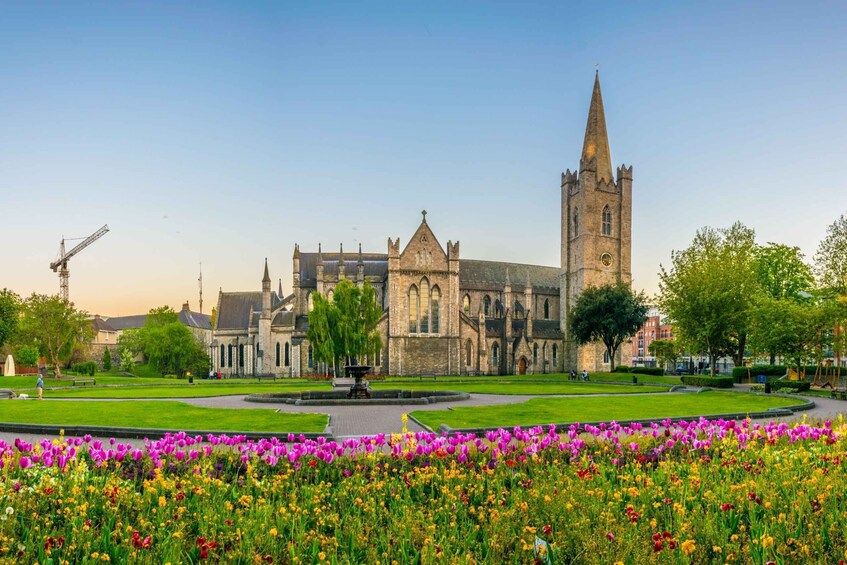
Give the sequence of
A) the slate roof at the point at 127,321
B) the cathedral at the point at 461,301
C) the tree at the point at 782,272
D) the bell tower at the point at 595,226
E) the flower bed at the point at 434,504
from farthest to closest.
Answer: the slate roof at the point at 127,321 < the bell tower at the point at 595,226 < the cathedral at the point at 461,301 < the tree at the point at 782,272 < the flower bed at the point at 434,504

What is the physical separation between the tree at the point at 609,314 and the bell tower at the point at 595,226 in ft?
22.2

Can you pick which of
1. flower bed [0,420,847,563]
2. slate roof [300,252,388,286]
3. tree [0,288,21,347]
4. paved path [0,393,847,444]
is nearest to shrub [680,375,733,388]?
paved path [0,393,847,444]

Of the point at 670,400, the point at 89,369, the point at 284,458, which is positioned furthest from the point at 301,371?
the point at 284,458

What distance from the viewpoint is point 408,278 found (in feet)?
222

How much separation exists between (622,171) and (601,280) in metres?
14.6

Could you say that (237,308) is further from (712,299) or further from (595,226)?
(712,299)

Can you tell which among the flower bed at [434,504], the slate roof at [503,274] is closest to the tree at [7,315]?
the slate roof at [503,274]

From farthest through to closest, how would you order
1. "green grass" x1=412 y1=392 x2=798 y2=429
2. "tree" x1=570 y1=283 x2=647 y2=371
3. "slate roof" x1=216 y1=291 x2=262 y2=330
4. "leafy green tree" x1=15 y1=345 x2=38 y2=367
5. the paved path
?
"slate roof" x1=216 y1=291 x2=262 y2=330
"leafy green tree" x1=15 y1=345 x2=38 y2=367
"tree" x1=570 y1=283 x2=647 y2=371
"green grass" x1=412 y1=392 x2=798 y2=429
the paved path

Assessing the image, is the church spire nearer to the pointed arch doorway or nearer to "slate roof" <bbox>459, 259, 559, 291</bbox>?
"slate roof" <bbox>459, 259, 559, 291</bbox>

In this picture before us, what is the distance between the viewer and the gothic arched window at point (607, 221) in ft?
252

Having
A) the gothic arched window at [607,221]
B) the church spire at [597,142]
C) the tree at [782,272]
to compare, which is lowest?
the tree at [782,272]

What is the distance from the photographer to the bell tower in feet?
246

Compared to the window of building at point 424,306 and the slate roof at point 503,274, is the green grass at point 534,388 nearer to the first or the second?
the window of building at point 424,306

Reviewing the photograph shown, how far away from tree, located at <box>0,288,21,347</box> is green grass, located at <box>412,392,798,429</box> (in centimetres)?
5860
